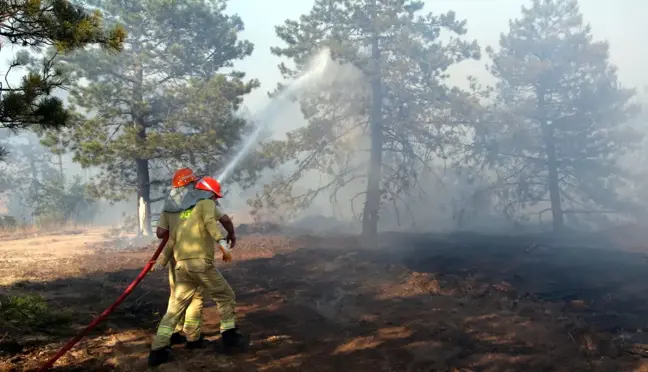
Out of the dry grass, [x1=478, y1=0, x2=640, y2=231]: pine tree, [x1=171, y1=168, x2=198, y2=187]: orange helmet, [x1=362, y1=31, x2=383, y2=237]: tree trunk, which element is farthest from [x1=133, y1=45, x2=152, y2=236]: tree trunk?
[x1=478, y1=0, x2=640, y2=231]: pine tree

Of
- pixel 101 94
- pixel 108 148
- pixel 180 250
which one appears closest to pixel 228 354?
pixel 180 250

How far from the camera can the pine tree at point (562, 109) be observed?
22.5 metres

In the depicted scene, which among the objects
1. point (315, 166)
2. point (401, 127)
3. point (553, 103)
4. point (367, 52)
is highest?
point (367, 52)

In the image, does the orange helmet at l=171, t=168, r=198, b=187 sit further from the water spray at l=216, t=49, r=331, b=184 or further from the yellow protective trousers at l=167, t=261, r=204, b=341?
the water spray at l=216, t=49, r=331, b=184

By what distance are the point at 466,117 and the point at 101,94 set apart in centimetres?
1345

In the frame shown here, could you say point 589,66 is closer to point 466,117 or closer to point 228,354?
point 466,117

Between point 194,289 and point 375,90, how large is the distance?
14140 mm

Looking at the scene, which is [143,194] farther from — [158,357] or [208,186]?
[158,357]

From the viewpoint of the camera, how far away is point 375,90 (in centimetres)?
1809

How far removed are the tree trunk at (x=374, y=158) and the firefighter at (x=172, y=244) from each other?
41.9 ft

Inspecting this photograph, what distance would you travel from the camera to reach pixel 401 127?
1820 centimetres

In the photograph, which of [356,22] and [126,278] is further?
[356,22]

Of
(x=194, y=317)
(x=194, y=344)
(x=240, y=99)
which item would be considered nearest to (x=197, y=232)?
A: (x=194, y=317)

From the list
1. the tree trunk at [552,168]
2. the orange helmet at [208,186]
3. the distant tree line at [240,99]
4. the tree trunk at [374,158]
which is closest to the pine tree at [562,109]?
the tree trunk at [552,168]
